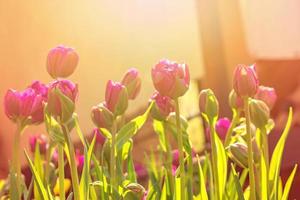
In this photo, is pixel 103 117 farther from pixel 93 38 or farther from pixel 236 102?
pixel 93 38

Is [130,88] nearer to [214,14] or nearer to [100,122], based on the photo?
[100,122]

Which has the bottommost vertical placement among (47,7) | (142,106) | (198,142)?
(198,142)

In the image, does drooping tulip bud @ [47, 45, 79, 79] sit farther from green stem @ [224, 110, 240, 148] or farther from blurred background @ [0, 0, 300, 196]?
→ blurred background @ [0, 0, 300, 196]

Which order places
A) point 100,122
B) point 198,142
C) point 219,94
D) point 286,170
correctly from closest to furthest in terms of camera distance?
point 100,122, point 286,170, point 198,142, point 219,94

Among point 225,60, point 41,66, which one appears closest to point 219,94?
point 225,60

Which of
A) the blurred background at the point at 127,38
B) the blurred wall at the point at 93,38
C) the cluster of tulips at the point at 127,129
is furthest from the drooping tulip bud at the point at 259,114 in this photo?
the blurred wall at the point at 93,38

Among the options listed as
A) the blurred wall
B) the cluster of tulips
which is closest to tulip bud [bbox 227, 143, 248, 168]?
the cluster of tulips
